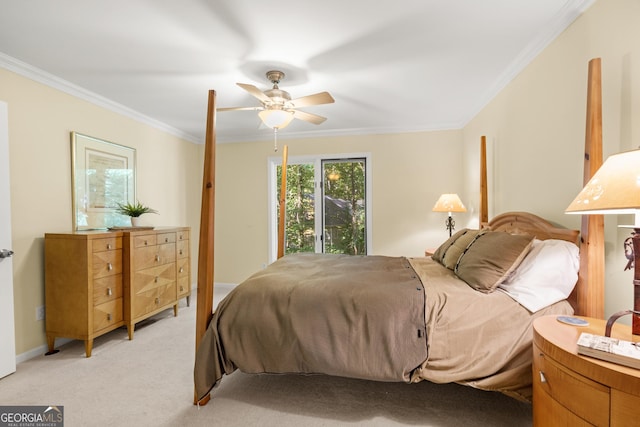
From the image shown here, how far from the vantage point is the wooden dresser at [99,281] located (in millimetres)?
2584

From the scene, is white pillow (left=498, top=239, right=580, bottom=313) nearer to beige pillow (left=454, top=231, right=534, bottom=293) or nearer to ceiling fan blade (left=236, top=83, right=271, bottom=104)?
beige pillow (left=454, top=231, right=534, bottom=293)

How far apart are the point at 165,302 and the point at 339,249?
249 centimetres

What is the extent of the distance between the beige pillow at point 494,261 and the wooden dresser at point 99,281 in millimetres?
3033

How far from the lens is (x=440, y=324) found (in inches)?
67.1

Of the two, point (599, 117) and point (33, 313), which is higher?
point (599, 117)

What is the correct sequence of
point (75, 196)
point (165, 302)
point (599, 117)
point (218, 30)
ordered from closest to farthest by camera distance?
1. point (599, 117)
2. point (218, 30)
3. point (75, 196)
4. point (165, 302)

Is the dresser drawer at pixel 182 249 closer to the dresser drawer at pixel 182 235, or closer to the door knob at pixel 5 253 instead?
the dresser drawer at pixel 182 235

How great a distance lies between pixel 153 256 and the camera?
3.28 m

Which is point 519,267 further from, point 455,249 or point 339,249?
point 339,249

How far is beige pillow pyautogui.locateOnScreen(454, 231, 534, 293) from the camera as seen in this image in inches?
72.4

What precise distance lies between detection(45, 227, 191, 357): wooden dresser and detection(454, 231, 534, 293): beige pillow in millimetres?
3033

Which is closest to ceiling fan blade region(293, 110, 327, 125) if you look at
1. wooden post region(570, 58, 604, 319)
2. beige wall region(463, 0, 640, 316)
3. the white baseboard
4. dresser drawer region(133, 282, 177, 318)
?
beige wall region(463, 0, 640, 316)

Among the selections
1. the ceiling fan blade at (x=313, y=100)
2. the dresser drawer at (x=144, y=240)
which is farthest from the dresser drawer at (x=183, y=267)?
the ceiling fan blade at (x=313, y=100)

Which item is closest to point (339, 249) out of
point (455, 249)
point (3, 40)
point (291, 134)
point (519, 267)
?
point (291, 134)
